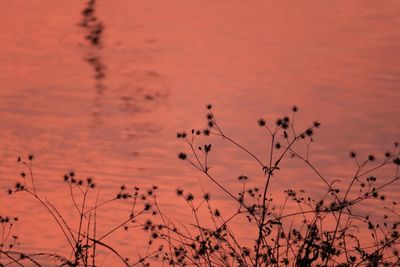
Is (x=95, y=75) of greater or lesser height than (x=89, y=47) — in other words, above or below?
below

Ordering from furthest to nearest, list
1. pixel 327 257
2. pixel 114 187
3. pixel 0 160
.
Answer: pixel 0 160 → pixel 114 187 → pixel 327 257

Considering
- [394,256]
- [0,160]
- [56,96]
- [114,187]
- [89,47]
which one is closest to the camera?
[394,256]

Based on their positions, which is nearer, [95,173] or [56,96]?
[95,173]

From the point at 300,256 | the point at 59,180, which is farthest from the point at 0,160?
the point at 300,256

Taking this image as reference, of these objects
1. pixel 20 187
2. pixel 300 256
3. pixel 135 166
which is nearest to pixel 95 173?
pixel 135 166

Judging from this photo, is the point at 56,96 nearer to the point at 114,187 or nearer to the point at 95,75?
the point at 95,75

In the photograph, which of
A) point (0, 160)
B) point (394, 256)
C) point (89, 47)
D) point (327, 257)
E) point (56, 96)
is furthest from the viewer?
point (89, 47)

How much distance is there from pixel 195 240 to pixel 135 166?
7489 millimetres

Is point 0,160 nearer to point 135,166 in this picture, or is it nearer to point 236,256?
point 135,166

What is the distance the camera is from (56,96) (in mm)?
20344

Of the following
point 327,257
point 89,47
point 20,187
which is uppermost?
point 89,47

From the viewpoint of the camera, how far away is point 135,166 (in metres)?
16.4

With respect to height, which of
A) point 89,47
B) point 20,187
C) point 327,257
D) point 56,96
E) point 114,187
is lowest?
point 327,257

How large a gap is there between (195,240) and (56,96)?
464 inches
